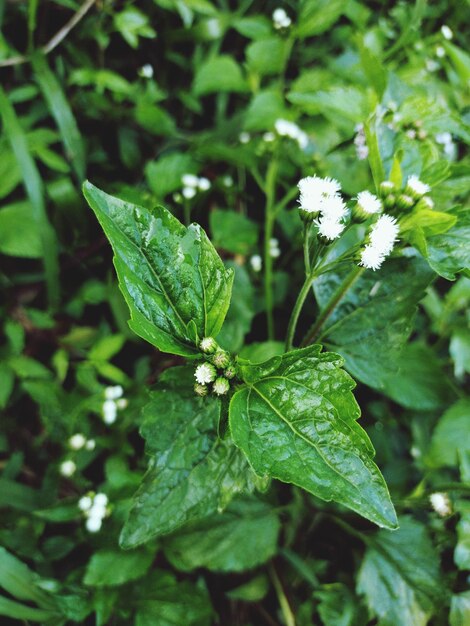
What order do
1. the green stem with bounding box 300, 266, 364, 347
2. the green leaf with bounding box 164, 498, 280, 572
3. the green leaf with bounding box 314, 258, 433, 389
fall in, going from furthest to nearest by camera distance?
the green leaf with bounding box 164, 498, 280, 572 → the green leaf with bounding box 314, 258, 433, 389 → the green stem with bounding box 300, 266, 364, 347

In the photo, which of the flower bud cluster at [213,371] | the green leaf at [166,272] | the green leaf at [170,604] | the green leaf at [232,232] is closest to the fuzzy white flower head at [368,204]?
the green leaf at [166,272]

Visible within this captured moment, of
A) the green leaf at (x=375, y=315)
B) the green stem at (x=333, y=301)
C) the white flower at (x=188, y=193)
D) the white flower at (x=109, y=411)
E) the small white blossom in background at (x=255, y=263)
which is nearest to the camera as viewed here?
the green stem at (x=333, y=301)

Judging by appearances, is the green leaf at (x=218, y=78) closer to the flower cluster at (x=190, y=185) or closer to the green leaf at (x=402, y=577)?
the flower cluster at (x=190, y=185)

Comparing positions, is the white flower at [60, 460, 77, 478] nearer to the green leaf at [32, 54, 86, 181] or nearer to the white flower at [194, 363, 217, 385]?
the white flower at [194, 363, 217, 385]

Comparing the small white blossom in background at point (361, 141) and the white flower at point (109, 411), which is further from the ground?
the small white blossom in background at point (361, 141)

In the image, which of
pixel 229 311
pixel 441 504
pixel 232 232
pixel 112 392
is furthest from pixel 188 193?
pixel 441 504

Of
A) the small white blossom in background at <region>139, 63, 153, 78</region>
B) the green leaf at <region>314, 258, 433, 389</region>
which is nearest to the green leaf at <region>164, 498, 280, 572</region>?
the green leaf at <region>314, 258, 433, 389</region>
